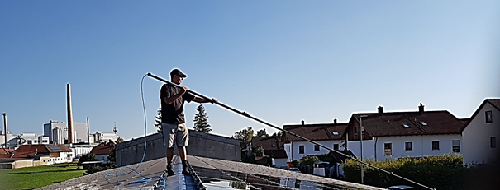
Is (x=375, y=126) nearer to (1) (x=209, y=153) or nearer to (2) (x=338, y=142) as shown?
(2) (x=338, y=142)

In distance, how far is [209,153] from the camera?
14.5m

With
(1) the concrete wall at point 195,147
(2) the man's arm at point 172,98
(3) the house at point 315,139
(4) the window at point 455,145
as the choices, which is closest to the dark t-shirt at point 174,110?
(2) the man's arm at point 172,98

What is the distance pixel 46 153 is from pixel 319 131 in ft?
121

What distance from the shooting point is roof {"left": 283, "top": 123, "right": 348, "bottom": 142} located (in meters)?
45.0

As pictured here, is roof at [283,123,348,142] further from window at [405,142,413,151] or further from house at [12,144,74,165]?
house at [12,144,74,165]

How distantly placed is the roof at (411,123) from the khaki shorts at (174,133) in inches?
1340

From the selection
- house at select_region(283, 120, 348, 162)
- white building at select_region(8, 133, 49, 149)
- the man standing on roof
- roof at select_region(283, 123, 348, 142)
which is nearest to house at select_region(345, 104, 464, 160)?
house at select_region(283, 120, 348, 162)

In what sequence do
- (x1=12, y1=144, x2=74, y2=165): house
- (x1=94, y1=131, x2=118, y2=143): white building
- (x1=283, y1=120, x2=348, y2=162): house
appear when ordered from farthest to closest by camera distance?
1. (x1=94, y1=131, x2=118, y2=143): white building
2. (x1=12, y1=144, x2=74, y2=165): house
3. (x1=283, y1=120, x2=348, y2=162): house

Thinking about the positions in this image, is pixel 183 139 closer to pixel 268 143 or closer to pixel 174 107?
pixel 174 107

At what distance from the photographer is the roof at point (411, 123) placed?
1465 inches

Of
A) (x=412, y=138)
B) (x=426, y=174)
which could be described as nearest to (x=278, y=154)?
(x=412, y=138)

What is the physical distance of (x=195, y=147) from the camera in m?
14.1

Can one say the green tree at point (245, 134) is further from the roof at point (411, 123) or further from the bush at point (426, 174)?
the bush at point (426, 174)

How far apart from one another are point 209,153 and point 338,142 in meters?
32.0
